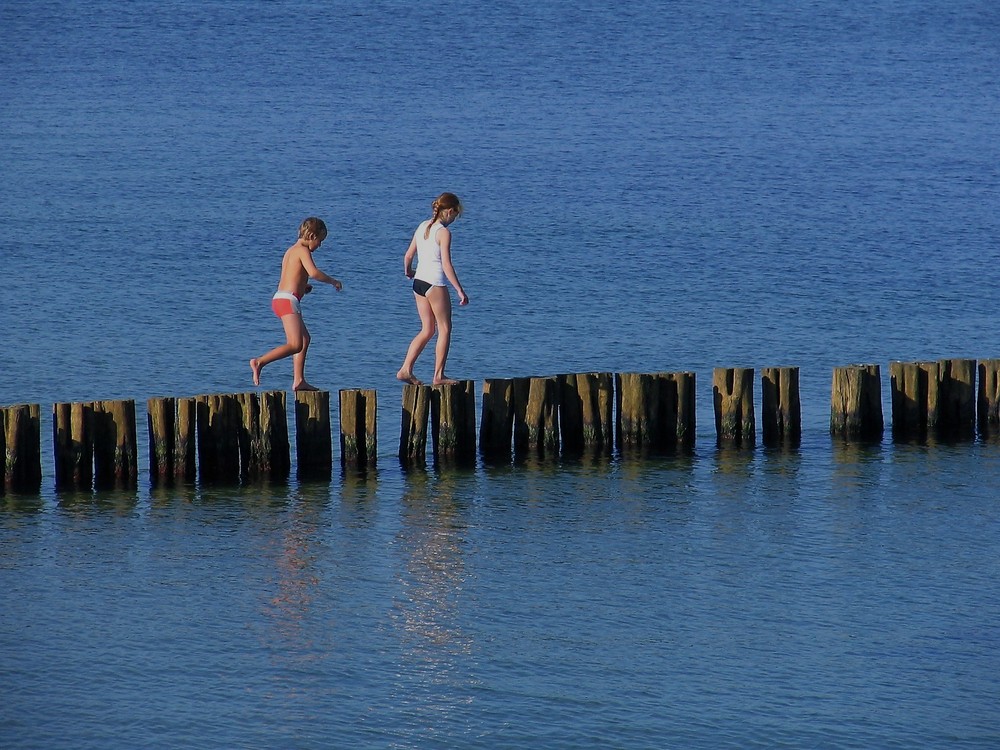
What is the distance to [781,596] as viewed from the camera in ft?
43.9

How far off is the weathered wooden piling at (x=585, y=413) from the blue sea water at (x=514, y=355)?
15.8 inches

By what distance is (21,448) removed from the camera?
1580 cm

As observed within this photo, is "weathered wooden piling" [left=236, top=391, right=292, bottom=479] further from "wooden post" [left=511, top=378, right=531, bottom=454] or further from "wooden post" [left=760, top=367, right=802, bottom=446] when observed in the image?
"wooden post" [left=760, top=367, right=802, bottom=446]

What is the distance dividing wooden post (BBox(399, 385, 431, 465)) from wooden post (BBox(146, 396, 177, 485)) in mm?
2374

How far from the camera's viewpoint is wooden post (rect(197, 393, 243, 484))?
16.1 m

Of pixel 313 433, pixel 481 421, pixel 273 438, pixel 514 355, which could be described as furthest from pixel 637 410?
pixel 514 355

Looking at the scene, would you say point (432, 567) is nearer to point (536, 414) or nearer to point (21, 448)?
point (536, 414)

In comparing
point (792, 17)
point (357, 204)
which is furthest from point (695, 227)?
point (792, 17)

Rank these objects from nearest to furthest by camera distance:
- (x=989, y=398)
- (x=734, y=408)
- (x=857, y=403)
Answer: (x=734, y=408) → (x=857, y=403) → (x=989, y=398)

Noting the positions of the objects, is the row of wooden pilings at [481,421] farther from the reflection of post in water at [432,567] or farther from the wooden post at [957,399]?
the reflection of post in water at [432,567]

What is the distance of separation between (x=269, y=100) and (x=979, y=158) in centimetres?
2674

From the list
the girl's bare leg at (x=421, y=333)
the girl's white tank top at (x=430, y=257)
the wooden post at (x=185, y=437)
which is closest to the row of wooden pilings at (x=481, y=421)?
the wooden post at (x=185, y=437)

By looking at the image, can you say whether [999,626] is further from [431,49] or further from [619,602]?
[431,49]

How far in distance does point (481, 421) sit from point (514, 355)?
31.9 ft
